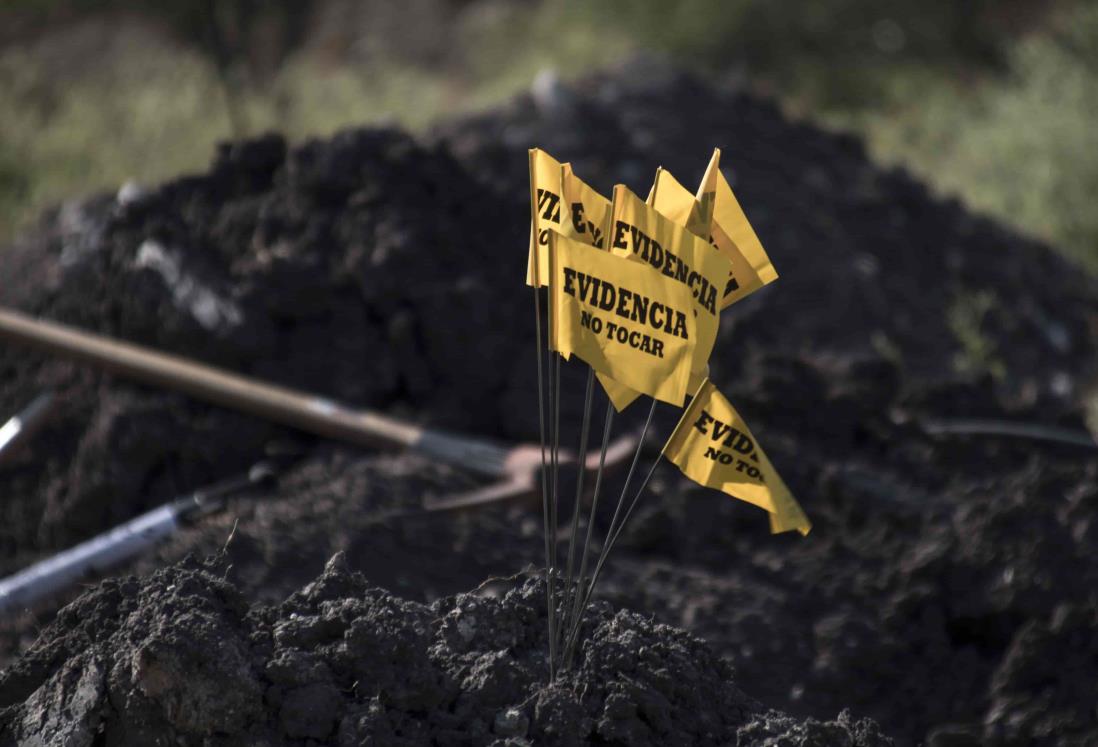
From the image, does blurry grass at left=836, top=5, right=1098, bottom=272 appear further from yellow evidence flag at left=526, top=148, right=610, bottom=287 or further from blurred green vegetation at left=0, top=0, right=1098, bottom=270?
yellow evidence flag at left=526, top=148, right=610, bottom=287

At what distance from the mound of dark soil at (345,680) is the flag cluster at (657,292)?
0.39 meters

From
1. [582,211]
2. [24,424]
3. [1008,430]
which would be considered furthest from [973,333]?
[582,211]

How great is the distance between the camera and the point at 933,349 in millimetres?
6180

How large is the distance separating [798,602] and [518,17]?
38.9 ft

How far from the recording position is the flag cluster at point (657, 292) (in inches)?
86.0

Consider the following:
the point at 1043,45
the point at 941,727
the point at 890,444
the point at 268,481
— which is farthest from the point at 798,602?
the point at 1043,45

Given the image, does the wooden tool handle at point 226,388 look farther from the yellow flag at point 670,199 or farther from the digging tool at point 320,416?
the yellow flag at point 670,199

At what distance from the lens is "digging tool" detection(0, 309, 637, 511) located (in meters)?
4.26

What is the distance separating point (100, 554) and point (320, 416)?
2.77 feet

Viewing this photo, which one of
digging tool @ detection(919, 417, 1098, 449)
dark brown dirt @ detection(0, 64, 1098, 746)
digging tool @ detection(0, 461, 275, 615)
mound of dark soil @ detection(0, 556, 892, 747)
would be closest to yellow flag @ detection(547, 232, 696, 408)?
mound of dark soil @ detection(0, 556, 892, 747)

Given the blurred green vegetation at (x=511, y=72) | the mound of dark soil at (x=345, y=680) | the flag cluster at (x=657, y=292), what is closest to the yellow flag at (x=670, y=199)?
the flag cluster at (x=657, y=292)

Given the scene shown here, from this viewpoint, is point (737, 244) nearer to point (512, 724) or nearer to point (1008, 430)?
point (512, 724)

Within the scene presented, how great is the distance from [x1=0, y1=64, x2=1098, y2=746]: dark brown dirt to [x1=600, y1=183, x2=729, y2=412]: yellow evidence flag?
28.8 inches

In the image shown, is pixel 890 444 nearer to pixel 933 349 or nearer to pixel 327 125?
pixel 933 349
